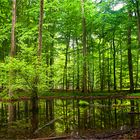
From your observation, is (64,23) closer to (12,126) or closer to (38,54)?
(38,54)

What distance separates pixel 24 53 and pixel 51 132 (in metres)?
7.89

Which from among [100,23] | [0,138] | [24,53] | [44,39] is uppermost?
[100,23]

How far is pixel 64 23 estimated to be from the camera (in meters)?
41.5

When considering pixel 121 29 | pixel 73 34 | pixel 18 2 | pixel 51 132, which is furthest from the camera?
pixel 73 34

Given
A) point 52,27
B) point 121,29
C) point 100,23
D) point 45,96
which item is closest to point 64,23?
point 52,27

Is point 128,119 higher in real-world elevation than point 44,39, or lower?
lower

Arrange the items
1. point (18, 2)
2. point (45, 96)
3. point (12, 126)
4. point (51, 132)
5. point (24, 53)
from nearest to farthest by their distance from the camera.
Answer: point (51, 132) → point (12, 126) → point (24, 53) → point (45, 96) → point (18, 2)

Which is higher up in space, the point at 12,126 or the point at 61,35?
the point at 61,35

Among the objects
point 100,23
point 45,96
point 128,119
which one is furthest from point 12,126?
point 100,23

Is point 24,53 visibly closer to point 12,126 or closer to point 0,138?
point 12,126

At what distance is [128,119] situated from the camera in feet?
52.4

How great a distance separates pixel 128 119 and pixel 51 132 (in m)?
4.67

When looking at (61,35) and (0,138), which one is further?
(61,35)

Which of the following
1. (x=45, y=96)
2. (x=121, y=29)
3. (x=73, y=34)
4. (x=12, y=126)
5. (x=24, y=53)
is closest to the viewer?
(x=12, y=126)
